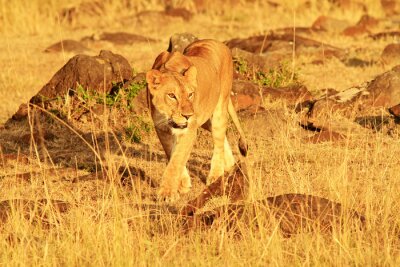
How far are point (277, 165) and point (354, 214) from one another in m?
1.89

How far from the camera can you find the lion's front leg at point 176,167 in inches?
254

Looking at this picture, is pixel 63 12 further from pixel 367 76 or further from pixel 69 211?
pixel 69 211

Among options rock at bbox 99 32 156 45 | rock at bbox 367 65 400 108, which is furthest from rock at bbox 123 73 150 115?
A: rock at bbox 99 32 156 45

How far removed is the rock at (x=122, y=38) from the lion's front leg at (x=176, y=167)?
33.8 feet

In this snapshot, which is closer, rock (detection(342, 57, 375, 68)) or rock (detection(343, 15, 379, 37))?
rock (detection(342, 57, 375, 68))

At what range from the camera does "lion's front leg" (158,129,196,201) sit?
21.2 ft

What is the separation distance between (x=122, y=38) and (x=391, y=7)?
7.18m

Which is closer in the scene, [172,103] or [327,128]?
[172,103]

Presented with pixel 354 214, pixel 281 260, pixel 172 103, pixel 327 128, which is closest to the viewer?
pixel 281 260

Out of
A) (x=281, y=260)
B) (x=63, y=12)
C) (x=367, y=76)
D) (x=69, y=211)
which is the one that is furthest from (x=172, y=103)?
(x=63, y=12)

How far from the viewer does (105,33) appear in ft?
57.1

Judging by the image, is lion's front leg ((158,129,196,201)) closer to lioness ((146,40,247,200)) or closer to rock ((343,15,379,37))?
lioness ((146,40,247,200))

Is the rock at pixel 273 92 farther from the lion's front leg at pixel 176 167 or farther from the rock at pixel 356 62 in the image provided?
the lion's front leg at pixel 176 167

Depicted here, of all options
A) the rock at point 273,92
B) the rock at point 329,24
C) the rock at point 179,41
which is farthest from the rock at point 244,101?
the rock at point 329,24
